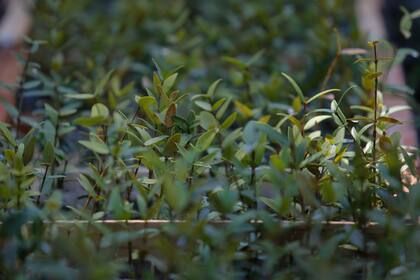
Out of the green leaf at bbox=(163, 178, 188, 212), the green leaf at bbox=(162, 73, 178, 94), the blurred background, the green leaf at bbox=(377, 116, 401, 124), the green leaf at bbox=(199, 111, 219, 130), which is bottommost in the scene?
the green leaf at bbox=(163, 178, 188, 212)

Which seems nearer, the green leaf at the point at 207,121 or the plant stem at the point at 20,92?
the green leaf at the point at 207,121

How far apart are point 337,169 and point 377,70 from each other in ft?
1.13

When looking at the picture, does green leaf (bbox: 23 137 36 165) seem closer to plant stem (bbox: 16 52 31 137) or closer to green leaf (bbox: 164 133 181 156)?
green leaf (bbox: 164 133 181 156)

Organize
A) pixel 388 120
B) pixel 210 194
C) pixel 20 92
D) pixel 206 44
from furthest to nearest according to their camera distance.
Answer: pixel 206 44 → pixel 20 92 → pixel 388 120 → pixel 210 194

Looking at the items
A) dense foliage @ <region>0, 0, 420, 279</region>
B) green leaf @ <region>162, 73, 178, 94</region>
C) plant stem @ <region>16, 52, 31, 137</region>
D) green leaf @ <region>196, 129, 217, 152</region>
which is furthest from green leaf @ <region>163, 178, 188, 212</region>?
plant stem @ <region>16, 52, 31, 137</region>

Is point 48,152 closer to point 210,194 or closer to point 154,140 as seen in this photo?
point 154,140

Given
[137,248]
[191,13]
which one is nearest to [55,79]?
[137,248]

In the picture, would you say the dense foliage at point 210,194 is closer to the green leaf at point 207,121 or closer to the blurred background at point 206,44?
the green leaf at point 207,121

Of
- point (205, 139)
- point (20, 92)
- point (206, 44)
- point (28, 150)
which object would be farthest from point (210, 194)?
point (206, 44)

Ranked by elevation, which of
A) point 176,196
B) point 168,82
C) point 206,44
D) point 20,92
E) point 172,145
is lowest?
point 176,196

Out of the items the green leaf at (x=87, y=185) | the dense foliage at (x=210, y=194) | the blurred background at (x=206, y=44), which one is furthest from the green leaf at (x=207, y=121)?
the blurred background at (x=206, y=44)

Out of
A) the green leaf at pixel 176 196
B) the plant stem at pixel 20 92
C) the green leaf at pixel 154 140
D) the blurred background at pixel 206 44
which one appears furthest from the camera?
the blurred background at pixel 206 44

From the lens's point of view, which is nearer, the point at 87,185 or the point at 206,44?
the point at 87,185

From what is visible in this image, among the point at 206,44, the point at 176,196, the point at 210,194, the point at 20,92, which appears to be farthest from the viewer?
the point at 206,44
